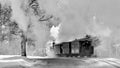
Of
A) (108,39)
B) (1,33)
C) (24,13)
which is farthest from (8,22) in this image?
(108,39)

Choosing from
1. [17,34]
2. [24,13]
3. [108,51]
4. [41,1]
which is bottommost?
A: [108,51]

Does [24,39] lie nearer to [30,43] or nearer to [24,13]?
[30,43]

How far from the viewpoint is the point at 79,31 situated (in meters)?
30.7

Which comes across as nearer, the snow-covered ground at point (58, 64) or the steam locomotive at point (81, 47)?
the snow-covered ground at point (58, 64)

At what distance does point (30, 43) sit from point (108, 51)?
16.0 metres

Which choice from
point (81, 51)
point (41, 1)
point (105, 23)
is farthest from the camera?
point (81, 51)

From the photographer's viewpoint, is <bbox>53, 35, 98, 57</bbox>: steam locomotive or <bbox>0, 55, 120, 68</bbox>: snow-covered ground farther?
<bbox>53, 35, 98, 57</bbox>: steam locomotive

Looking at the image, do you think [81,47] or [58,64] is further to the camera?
[81,47]

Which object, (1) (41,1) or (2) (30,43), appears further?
(2) (30,43)

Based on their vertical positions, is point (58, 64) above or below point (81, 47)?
below

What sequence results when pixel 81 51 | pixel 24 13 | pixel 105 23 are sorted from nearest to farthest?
pixel 24 13 → pixel 105 23 → pixel 81 51

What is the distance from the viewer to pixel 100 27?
30094 mm

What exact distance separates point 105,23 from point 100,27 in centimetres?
289

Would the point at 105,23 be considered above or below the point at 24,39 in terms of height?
above
